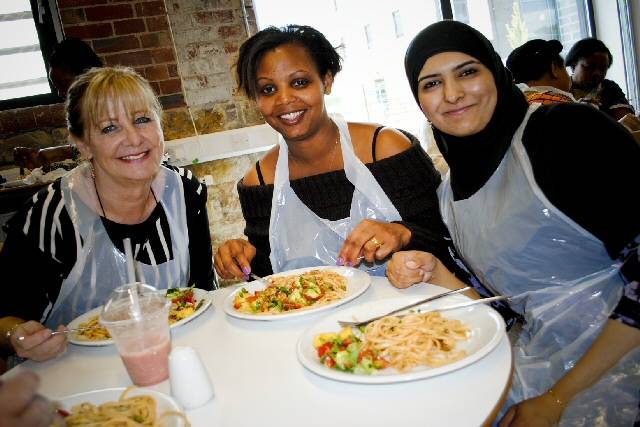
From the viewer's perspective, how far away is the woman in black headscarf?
1195mm

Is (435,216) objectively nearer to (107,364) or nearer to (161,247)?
(161,247)

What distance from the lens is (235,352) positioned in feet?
3.97

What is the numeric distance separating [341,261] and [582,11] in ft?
24.0

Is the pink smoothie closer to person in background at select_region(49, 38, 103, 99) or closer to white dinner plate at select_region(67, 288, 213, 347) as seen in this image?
white dinner plate at select_region(67, 288, 213, 347)

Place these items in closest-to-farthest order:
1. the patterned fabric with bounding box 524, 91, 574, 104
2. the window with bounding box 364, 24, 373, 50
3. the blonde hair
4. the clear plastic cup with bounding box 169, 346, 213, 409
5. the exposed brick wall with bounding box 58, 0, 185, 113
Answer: the clear plastic cup with bounding box 169, 346, 213, 409 → the blonde hair → the patterned fabric with bounding box 524, 91, 574, 104 → the exposed brick wall with bounding box 58, 0, 185, 113 → the window with bounding box 364, 24, 373, 50

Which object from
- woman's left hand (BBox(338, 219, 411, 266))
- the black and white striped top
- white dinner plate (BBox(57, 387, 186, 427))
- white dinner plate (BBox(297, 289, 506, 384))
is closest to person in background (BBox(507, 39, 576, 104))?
woman's left hand (BBox(338, 219, 411, 266))

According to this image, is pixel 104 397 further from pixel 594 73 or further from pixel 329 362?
pixel 594 73

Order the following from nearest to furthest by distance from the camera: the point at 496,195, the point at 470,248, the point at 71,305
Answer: the point at 496,195, the point at 470,248, the point at 71,305

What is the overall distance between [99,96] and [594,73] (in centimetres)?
586

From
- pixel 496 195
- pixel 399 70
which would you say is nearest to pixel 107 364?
pixel 496 195

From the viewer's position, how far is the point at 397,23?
20.6 feet

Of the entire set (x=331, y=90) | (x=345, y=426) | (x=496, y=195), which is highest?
(x=331, y=90)

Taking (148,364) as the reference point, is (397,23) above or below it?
above

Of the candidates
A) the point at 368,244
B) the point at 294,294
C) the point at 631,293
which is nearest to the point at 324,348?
the point at 294,294
